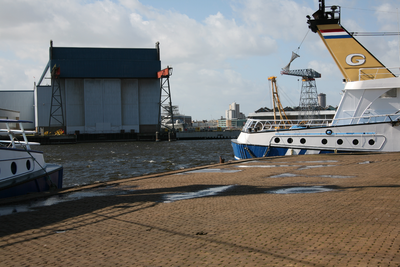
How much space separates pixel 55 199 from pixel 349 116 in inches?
675

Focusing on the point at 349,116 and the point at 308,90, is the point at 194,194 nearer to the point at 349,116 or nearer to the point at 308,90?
the point at 349,116

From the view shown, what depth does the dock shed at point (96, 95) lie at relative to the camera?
8044 centimetres

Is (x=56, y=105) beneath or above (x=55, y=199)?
above

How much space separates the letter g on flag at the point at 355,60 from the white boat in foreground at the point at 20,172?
17704 mm

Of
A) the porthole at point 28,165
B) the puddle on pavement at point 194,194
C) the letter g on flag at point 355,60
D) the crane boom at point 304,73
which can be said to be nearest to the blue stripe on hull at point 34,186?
the porthole at point 28,165

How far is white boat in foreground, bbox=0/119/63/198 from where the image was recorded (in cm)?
1157

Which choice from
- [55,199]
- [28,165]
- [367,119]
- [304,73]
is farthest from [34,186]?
[304,73]

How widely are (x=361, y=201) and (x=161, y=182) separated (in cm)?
693

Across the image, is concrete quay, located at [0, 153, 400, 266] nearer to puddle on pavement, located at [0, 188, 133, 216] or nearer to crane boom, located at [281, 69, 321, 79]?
puddle on pavement, located at [0, 188, 133, 216]

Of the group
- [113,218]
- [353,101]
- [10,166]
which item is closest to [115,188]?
[10,166]

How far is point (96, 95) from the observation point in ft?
265

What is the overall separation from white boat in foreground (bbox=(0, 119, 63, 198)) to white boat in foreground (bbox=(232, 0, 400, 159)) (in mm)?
12897

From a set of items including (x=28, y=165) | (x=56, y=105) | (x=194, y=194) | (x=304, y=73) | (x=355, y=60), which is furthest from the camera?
(x=304, y=73)

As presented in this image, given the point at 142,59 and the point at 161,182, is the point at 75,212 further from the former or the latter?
the point at 142,59
